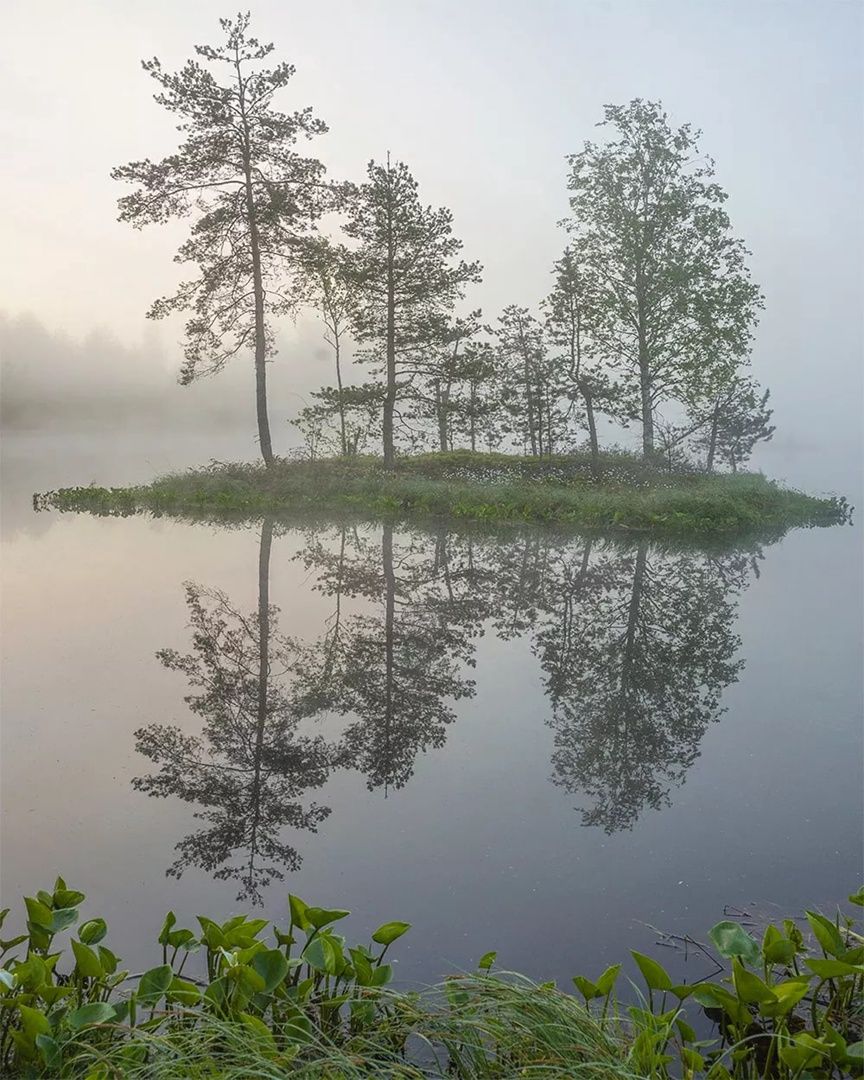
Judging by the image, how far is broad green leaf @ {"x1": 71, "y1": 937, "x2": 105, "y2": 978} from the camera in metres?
2.60

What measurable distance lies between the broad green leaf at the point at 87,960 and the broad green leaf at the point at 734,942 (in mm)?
1765

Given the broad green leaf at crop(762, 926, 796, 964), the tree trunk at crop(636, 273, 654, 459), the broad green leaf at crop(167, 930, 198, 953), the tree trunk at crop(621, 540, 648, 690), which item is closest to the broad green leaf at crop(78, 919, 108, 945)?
the broad green leaf at crop(167, 930, 198, 953)

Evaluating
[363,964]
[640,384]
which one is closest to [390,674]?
[363,964]

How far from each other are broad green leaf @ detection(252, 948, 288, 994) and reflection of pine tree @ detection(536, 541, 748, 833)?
7.78 feet

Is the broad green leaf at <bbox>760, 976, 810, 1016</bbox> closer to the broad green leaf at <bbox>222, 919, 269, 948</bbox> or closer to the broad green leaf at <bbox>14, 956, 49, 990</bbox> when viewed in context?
the broad green leaf at <bbox>222, 919, 269, 948</bbox>

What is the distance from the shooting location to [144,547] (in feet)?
45.8

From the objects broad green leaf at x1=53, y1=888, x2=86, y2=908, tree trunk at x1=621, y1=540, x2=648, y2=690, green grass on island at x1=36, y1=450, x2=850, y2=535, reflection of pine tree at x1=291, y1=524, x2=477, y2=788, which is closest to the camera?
broad green leaf at x1=53, y1=888, x2=86, y2=908

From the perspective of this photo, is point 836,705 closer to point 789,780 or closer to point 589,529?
point 789,780

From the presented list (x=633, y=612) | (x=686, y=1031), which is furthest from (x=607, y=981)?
(x=633, y=612)

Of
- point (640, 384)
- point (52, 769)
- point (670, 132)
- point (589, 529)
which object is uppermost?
point (670, 132)

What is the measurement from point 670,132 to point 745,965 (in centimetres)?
2569

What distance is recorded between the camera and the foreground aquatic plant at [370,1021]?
2.40 meters

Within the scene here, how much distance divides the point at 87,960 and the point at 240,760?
2.86 meters

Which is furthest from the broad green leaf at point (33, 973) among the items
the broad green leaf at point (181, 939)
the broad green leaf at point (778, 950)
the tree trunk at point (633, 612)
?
the tree trunk at point (633, 612)
